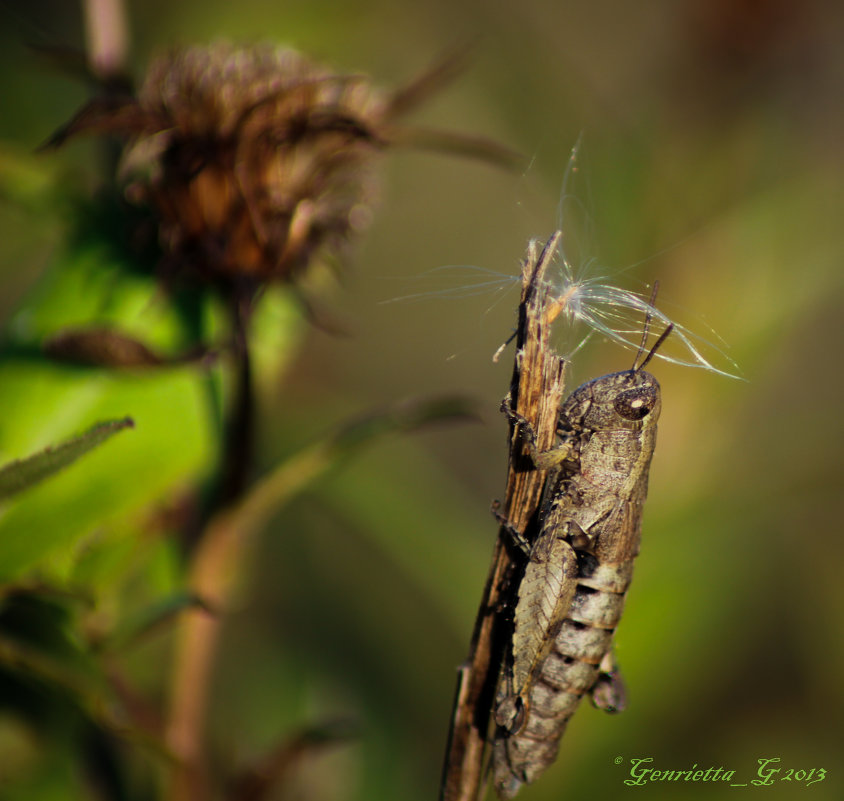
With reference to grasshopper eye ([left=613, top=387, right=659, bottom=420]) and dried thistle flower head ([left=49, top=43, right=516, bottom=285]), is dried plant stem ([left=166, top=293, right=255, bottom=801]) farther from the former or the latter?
grasshopper eye ([left=613, top=387, right=659, bottom=420])

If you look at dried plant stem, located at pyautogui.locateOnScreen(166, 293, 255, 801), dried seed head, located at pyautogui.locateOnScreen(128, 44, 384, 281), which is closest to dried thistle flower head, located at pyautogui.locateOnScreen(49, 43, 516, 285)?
dried seed head, located at pyautogui.locateOnScreen(128, 44, 384, 281)

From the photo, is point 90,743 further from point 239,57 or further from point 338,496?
point 239,57

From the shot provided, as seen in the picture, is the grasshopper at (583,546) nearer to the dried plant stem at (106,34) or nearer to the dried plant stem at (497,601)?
the dried plant stem at (497,601)

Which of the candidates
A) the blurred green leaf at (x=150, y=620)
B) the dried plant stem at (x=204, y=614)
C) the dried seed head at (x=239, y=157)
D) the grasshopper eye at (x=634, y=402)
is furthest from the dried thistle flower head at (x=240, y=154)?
the blurred green leaf at (x=150, y=620)

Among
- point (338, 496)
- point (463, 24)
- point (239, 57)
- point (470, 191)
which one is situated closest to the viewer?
point (239, 57)

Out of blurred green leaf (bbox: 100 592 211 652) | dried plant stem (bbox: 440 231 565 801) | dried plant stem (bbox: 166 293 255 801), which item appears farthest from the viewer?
dried plant stem (bbox: 166 293 255 801)

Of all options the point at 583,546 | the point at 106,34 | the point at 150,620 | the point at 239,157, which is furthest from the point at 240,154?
the point at 583,546

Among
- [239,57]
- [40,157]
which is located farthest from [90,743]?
[239,57]
